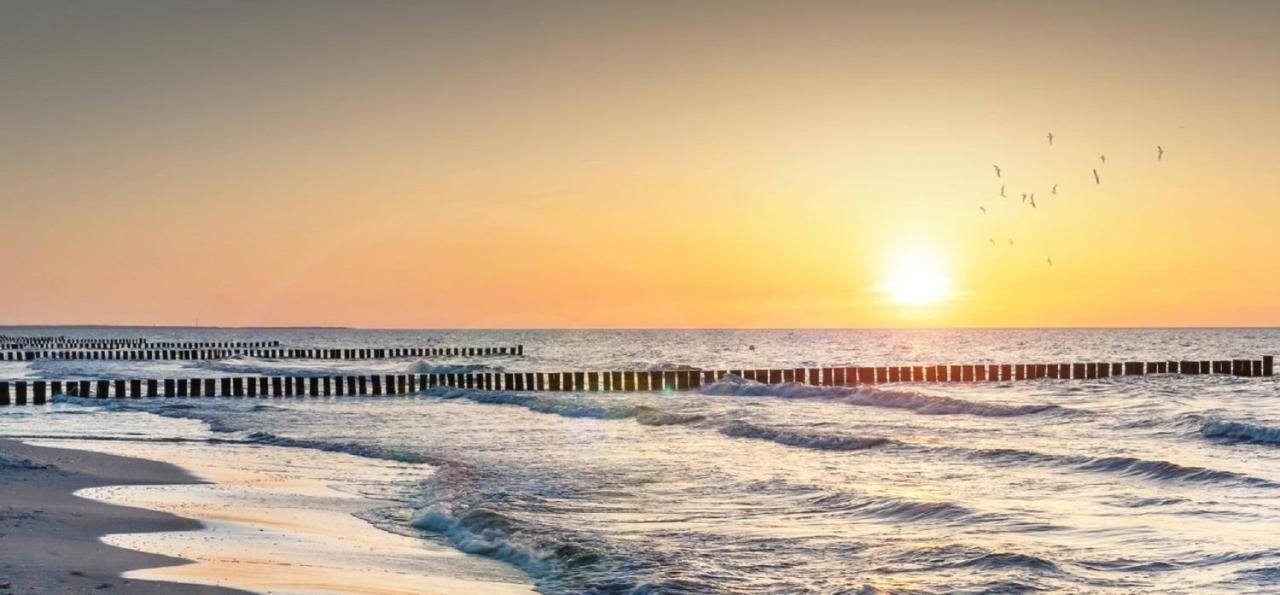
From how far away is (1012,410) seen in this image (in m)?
30.5

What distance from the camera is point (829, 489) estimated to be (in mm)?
15750

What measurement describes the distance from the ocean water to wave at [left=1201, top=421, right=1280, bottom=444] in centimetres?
6

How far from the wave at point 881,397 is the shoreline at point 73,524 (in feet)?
63.9

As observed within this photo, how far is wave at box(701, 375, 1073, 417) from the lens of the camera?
3080 cm

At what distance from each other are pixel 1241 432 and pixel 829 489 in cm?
1029

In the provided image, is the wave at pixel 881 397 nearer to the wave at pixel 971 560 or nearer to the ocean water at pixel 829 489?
the ocean water at pixel 829 489

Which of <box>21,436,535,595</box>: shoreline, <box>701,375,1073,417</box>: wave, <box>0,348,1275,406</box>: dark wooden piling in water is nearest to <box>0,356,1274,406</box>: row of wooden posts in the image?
<box>0,348,1275,406</box>: dark wooden piling in water

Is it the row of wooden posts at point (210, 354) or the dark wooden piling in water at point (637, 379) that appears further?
the row of wooden posts at point (210, 354)

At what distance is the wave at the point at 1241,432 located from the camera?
21500 mm

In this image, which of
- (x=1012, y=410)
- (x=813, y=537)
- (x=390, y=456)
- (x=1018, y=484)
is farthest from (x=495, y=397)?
(x=813, y=537)

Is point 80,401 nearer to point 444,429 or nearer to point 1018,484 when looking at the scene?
point 444,429

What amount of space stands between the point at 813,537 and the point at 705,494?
3426 mm

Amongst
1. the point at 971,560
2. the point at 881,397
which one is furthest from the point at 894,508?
the point at 881,397

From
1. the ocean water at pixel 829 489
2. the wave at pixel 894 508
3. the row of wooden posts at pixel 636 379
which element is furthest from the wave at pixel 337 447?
the row of wooden posts at pixel 636 379
